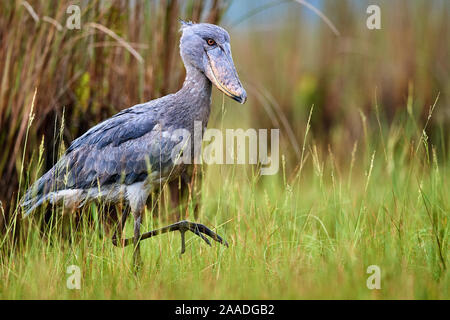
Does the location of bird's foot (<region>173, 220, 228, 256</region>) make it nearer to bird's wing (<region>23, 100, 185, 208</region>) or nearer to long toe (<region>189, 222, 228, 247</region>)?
long toe (<region>189, 222, 228, 247</region>)

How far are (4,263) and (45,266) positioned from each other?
478 mm

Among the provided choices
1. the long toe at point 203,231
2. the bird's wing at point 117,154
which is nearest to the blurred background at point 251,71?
the bird's wing at point 117,154

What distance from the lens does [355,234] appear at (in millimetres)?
3090

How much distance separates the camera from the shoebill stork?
327 cm

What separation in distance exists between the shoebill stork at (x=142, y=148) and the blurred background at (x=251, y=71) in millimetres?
226

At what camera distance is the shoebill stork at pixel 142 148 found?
3266 millimetres

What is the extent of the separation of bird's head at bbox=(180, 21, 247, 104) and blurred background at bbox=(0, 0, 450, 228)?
414 millimetres

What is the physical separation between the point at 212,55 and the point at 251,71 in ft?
10.2

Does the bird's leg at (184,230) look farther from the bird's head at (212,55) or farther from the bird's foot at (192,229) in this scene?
the bird's head at (212,55)

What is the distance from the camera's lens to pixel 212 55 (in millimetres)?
3266

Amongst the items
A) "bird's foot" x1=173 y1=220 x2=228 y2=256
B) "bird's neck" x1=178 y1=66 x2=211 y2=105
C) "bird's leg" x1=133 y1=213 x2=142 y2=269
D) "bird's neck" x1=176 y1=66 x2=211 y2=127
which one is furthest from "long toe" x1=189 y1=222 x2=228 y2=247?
"bird's neck" x1=178 y1=66 x2=211 y2=105
